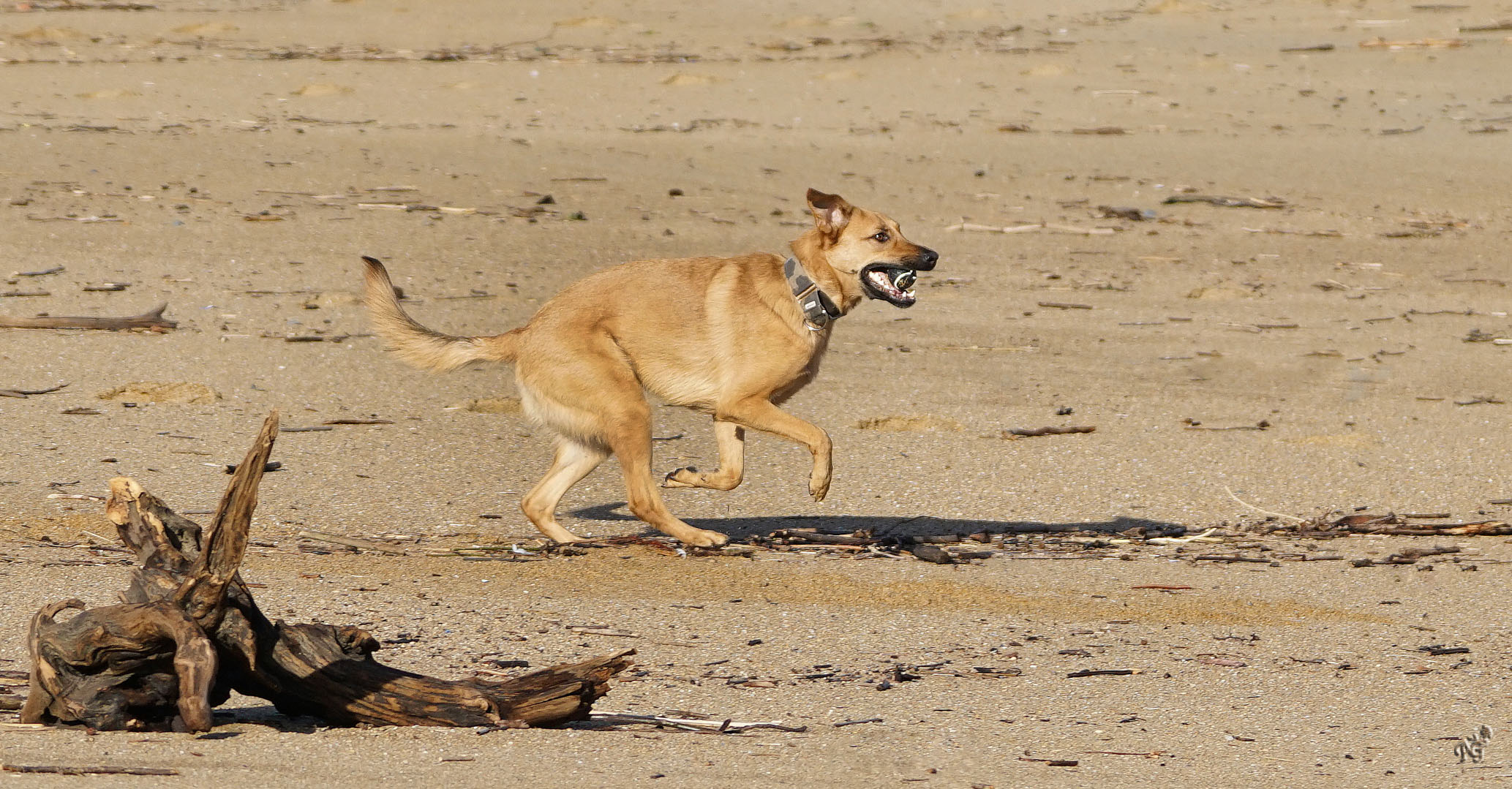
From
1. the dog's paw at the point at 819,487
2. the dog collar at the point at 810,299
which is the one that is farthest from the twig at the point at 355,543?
the dog collar at the point at 810,299

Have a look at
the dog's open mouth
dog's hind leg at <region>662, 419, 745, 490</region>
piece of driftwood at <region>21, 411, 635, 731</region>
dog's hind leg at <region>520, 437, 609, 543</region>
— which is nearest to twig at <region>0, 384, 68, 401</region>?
dog's hind leg at <region>520, 437, 609, 543</region>

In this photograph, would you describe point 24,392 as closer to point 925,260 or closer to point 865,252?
point 865,252

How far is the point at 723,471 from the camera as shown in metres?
8.29

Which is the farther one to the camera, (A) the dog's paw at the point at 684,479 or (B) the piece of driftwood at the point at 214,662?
(A) the dog's paw at the point at 684,479

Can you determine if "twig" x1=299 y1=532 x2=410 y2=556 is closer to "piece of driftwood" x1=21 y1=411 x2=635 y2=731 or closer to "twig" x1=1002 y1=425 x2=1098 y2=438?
"piece of driftwood" x1=21 y1=411 x2=635 y2=731

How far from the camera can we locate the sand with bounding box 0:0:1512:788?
5559mm

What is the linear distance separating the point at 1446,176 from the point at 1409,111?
2.36m

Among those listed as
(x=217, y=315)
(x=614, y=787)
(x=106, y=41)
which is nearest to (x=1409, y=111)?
(x=217, y=315)

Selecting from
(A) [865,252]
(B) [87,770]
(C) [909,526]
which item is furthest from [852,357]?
(B) [87,770]

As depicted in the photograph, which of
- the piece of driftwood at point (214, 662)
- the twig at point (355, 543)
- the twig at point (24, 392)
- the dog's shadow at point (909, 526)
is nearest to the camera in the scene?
the piece of driftwood at point (214, 662)

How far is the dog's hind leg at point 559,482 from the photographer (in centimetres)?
806

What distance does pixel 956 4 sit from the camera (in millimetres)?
24109

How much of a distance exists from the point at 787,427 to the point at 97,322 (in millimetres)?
5242

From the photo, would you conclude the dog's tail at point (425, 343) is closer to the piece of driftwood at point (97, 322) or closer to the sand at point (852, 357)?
the sand at point (852, 357)
